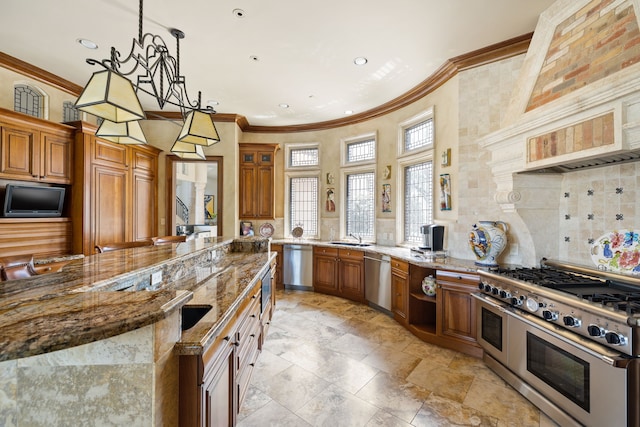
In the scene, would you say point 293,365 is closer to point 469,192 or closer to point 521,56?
point 469,192

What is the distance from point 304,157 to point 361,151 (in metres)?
1.32

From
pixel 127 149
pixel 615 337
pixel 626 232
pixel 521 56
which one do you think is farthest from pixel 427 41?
pixel 127 149

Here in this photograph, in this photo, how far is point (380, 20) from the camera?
9.23ft

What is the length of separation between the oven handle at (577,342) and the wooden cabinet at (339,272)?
2.53 m

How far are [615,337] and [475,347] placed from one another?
1.48 meters

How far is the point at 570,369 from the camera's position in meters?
1.90

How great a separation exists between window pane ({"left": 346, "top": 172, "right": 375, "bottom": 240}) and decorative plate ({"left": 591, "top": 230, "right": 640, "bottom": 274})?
3229mm

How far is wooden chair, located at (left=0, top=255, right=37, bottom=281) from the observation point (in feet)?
7.15

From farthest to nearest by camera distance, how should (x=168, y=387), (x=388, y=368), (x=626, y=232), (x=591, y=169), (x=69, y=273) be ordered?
1. (x=388, y=368)
2. (x=591, y=169)
3. (x=626, y=232)
4. (x=69, y=273)
5. (x=168, y=387)

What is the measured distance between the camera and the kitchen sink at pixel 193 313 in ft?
5.44

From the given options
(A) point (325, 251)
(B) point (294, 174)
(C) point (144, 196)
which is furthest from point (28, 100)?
(A) point (325, 251)

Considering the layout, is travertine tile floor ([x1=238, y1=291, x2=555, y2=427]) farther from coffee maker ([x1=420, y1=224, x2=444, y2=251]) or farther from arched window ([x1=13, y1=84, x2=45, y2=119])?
arched window ([x1=13, y1=84, x2=45, y2=119])

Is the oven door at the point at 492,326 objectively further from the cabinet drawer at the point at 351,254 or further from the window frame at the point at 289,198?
the window frame at the point at 289,198

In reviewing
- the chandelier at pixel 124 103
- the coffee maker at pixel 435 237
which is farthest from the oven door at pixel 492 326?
the chandelier at pixel 124 103
